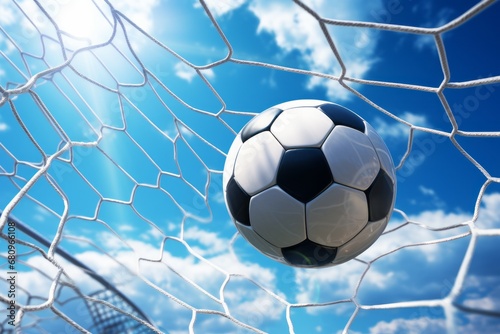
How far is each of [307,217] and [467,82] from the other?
→ 1040 mm

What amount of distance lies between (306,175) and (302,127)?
26cm

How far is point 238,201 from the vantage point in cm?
195

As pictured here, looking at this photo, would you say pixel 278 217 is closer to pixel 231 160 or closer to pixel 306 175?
Answer: pixel 306 175

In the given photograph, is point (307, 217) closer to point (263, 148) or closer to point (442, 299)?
point (263, 148)

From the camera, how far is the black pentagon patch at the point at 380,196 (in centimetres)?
183

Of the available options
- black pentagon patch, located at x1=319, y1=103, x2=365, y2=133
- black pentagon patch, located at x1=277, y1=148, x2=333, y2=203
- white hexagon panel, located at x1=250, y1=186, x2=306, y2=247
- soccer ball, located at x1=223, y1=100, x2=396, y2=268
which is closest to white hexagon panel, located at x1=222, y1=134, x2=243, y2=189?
soccer ball, located at x1=223, y1=100, x2=396, y2=268

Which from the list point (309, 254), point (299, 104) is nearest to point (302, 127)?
point (299, 104)

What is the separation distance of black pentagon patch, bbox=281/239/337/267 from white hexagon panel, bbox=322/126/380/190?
358 millimetres

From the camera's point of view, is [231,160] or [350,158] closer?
[350,158]

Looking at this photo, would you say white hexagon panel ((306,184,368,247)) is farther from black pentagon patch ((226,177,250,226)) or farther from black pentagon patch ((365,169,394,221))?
black pentagon patch ((226,177,250,226))

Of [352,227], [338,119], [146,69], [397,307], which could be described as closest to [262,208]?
[352,227]

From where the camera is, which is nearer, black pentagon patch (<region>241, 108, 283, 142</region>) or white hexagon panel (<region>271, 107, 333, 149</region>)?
white hexagon panel (<region>271, 107, 333, 149</region>)

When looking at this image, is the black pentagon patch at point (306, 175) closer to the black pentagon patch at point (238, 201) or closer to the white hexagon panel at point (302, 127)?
the white hexagon panel at point (302, 127)

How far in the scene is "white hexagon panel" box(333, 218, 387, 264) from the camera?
6.20 feet
